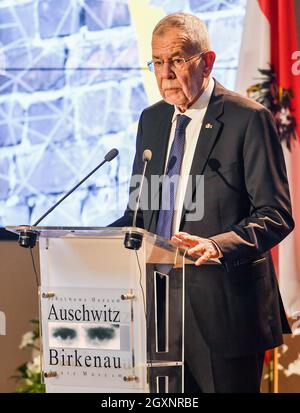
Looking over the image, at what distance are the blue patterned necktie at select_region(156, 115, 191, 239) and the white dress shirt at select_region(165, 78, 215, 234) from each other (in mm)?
14

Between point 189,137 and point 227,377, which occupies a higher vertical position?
point 189,137

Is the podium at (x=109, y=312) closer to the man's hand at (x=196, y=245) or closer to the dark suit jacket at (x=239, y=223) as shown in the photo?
the man's hand at (x=196, y=245)

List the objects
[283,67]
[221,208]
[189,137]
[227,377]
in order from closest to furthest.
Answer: [227,377], [221,208], [189,137], [283,67]

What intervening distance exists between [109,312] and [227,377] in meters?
0.57

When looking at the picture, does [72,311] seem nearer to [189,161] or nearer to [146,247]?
[146,247]

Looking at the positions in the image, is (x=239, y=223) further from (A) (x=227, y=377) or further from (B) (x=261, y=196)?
(A) (x=227, y=377)

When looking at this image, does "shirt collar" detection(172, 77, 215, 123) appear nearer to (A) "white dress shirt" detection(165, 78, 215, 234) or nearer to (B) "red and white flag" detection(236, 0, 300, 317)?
(A) "white dress shirt" detection(165, 78, 215, 234)

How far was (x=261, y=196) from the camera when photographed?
2.79 meters

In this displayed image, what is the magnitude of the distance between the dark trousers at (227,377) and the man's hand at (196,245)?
0.42 meters

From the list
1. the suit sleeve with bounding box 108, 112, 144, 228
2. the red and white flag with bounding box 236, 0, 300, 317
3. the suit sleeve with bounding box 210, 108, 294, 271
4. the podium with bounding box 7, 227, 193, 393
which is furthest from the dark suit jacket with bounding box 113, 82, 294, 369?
the red and white flag with bounding box 236, 0, 300, 317

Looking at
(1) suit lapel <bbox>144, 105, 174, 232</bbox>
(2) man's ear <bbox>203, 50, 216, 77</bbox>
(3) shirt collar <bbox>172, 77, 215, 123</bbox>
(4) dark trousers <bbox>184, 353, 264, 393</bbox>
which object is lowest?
(4) dark trousers <bbox>184, 353, 264, 393</bbox>

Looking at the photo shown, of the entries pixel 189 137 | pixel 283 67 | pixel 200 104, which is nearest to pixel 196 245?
pixel 189 137

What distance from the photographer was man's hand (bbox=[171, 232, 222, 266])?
8.12ft

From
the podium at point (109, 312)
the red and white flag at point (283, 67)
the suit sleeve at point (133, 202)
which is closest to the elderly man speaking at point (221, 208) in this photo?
the suit sleeve at point (133, 202)
